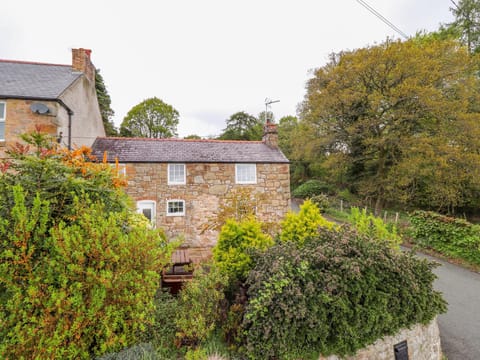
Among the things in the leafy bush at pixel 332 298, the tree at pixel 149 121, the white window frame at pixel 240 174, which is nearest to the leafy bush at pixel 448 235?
the leafy bush at pixel 332 298

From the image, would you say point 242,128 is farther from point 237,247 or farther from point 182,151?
point 237,247

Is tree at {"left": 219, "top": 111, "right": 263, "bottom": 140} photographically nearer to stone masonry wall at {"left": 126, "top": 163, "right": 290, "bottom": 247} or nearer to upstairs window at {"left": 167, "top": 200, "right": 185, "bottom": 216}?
stone masonry wall at {"left": 126, "top": 163, "right": 290, "bottom": 247}

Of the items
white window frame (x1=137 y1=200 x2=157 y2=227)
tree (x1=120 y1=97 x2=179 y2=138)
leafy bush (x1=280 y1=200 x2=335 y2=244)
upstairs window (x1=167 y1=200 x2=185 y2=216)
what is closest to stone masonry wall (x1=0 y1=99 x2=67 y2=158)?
white window frame (x1=137 y1=200 x2=157 y2=227)

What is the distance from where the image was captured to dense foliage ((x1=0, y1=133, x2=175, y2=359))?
2.43 m

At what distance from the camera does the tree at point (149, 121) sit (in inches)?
1147

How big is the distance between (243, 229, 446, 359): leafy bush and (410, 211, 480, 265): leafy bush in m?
6.78

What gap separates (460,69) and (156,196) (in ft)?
67.6

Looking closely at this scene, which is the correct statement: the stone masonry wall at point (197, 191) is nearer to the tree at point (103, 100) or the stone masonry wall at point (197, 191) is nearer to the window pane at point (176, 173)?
the window pane at point (176, 173)

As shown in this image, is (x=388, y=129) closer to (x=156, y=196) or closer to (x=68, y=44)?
(x=156, y=196)

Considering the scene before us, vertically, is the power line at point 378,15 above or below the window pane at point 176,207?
above

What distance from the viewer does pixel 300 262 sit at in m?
3.85

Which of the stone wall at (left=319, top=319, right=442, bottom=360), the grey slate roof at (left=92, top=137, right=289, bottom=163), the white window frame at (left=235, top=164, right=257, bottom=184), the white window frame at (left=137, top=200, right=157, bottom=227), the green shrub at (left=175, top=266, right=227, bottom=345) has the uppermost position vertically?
the grey slate roof at (left=92, top=137, right=289, bottom=163)

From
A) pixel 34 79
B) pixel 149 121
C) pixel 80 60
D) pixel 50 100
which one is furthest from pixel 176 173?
pixel 149 121

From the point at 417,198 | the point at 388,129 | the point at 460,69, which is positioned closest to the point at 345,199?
the point at 417,198
